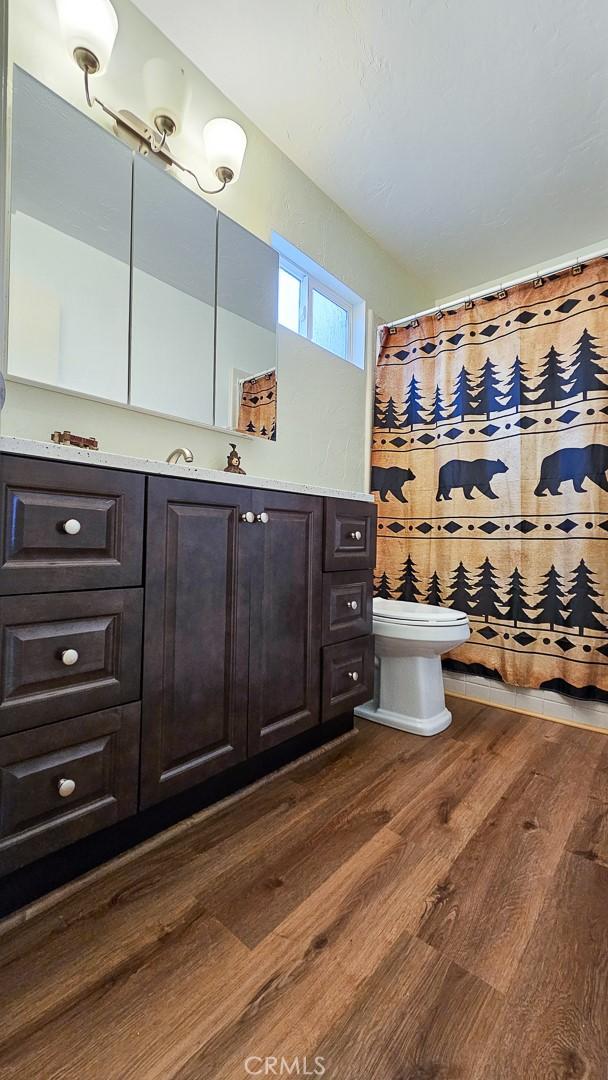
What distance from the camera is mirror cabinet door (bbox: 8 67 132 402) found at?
119cm

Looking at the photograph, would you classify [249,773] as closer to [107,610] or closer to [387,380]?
[107,610]

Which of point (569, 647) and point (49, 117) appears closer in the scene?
point (49, 117)

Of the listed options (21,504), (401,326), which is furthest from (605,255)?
(21,504)

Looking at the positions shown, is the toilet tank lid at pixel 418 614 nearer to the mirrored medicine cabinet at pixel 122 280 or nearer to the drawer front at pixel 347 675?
the drawer front at pixel 347 675

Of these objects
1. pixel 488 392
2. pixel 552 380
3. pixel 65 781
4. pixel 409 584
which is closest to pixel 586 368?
pixel 552 380

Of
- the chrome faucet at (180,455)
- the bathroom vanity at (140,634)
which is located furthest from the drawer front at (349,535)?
the chrome faucet at (180,455)

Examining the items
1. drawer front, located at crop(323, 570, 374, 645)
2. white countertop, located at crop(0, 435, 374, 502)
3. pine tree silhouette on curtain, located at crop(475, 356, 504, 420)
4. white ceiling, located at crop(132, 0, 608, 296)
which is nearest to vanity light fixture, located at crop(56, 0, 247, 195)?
white ceiling, located at crop(132, 0, 608, 296)

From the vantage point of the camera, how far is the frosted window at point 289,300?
79.8 inches

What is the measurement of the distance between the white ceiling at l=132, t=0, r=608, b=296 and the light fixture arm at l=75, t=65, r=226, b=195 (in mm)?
299

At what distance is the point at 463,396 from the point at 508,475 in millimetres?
440

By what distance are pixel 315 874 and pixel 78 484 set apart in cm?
96

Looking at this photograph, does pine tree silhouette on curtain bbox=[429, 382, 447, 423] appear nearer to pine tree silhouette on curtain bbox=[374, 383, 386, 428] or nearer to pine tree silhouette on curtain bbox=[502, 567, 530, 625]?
pine tree silhouette on curtain bbox=[374, 383, 386, 428]

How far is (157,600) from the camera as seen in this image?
40.4 inches

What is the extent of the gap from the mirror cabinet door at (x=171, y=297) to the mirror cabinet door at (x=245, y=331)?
4 centimetres
